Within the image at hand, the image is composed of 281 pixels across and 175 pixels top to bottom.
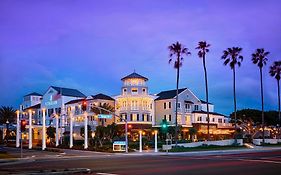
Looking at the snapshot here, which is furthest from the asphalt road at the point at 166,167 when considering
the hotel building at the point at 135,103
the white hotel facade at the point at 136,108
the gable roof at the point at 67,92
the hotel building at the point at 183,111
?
the gable roof at the point at 67,92

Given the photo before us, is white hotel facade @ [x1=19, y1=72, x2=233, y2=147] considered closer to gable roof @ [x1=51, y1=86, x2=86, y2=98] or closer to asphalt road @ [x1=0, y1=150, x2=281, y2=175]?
gable roof @ [x1=51, y1=86, x2=86, y2=98]

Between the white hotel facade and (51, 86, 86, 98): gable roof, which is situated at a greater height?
(51, 86, 86, 98): gable roof

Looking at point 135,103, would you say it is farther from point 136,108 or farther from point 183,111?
point 183,111

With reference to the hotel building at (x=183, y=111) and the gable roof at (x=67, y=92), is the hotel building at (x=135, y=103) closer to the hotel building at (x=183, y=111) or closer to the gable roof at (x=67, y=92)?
the hotel building at (x=183, y=111)

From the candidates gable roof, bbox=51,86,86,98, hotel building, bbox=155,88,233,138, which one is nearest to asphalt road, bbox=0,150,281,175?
hotel building, bbox=155,88,233,138

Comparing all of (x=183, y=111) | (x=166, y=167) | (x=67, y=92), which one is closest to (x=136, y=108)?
(x=183, y=111)

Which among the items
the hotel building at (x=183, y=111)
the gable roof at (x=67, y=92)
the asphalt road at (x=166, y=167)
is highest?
the gable roof at (x=67, y=92)

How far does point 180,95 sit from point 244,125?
28.7 metres

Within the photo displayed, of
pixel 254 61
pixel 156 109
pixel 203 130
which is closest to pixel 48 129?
pixel 156 109

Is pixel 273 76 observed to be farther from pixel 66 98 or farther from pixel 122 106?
pixel 66 98

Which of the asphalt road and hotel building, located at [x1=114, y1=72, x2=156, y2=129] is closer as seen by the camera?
the asphalt road

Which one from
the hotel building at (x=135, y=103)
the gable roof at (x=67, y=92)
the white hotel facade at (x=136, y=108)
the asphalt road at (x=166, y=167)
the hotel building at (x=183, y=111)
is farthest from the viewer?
the gable roof at (x=67, y=92)

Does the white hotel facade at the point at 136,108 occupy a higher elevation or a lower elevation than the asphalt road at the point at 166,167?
higher

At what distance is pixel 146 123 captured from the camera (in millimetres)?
91875
